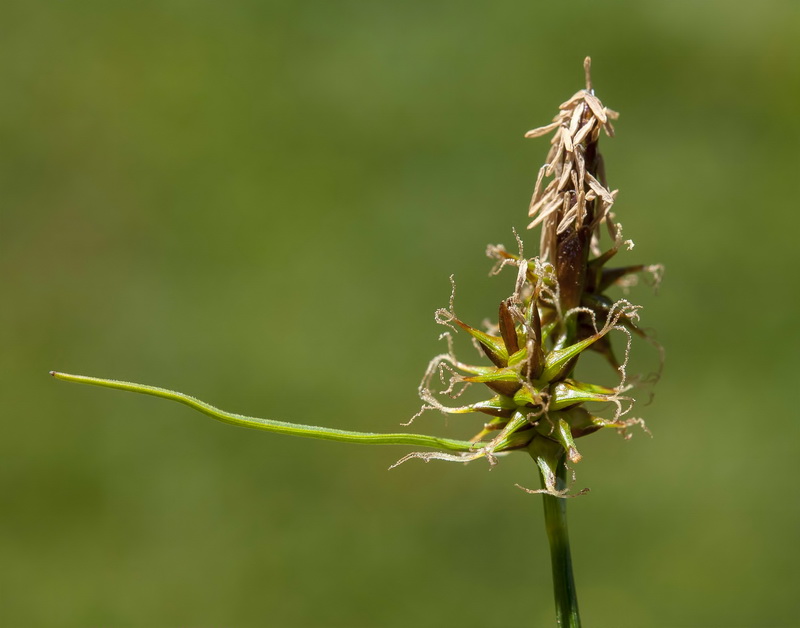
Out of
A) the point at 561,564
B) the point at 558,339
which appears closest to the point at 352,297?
the point at 558,339

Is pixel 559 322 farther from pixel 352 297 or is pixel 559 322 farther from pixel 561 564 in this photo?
pixel 352 297

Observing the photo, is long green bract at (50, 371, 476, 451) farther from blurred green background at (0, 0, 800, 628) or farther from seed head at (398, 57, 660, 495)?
blurred green background at (0, 0, 800, 628)

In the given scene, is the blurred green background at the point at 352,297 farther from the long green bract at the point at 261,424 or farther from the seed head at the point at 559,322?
the long green bract at the point at 261,424

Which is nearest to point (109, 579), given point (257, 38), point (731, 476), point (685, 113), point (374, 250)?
point (374, 250)


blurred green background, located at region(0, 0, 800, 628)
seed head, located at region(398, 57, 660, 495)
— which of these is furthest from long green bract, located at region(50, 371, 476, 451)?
blurred green background, located at region(0, 0, 800, 628)

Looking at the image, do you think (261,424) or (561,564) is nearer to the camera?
(261,424)

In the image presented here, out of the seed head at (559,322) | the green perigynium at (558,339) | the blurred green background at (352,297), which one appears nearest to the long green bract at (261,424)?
the green perigynium at (558,339)
